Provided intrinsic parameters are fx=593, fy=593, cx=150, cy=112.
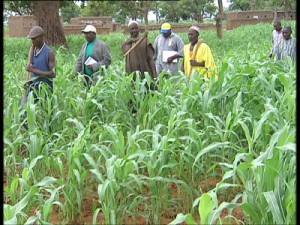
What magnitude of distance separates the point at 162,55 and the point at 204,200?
4.42m

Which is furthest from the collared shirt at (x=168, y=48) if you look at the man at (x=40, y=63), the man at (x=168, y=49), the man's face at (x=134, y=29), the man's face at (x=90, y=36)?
the man at (x=40, y=63)

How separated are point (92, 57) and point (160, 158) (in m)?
3.16

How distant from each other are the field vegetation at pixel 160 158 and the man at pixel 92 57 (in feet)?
0.91

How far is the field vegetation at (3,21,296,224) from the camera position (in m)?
2.52

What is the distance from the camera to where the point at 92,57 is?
6066 mm

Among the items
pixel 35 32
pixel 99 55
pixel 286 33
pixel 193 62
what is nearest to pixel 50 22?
pixel 286 33

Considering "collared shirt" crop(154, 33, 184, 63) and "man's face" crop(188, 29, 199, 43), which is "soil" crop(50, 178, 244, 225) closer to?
"man's face" crop(188, 29, 199, 43)

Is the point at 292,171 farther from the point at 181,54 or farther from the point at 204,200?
the point at 181,54

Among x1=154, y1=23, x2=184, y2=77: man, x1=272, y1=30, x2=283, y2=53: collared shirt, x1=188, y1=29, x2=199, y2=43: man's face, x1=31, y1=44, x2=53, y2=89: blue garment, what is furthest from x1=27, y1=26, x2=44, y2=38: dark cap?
x1=272, y1=30, x2=283, y2=53: collared shirt

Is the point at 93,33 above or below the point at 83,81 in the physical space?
above

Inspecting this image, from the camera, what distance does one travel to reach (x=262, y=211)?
8.00 feet

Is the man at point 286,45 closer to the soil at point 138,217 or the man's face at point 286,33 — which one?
the man's face at point 286,33

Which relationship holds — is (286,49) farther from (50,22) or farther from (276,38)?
(50,22)

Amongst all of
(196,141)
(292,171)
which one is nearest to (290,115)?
(196,141)
